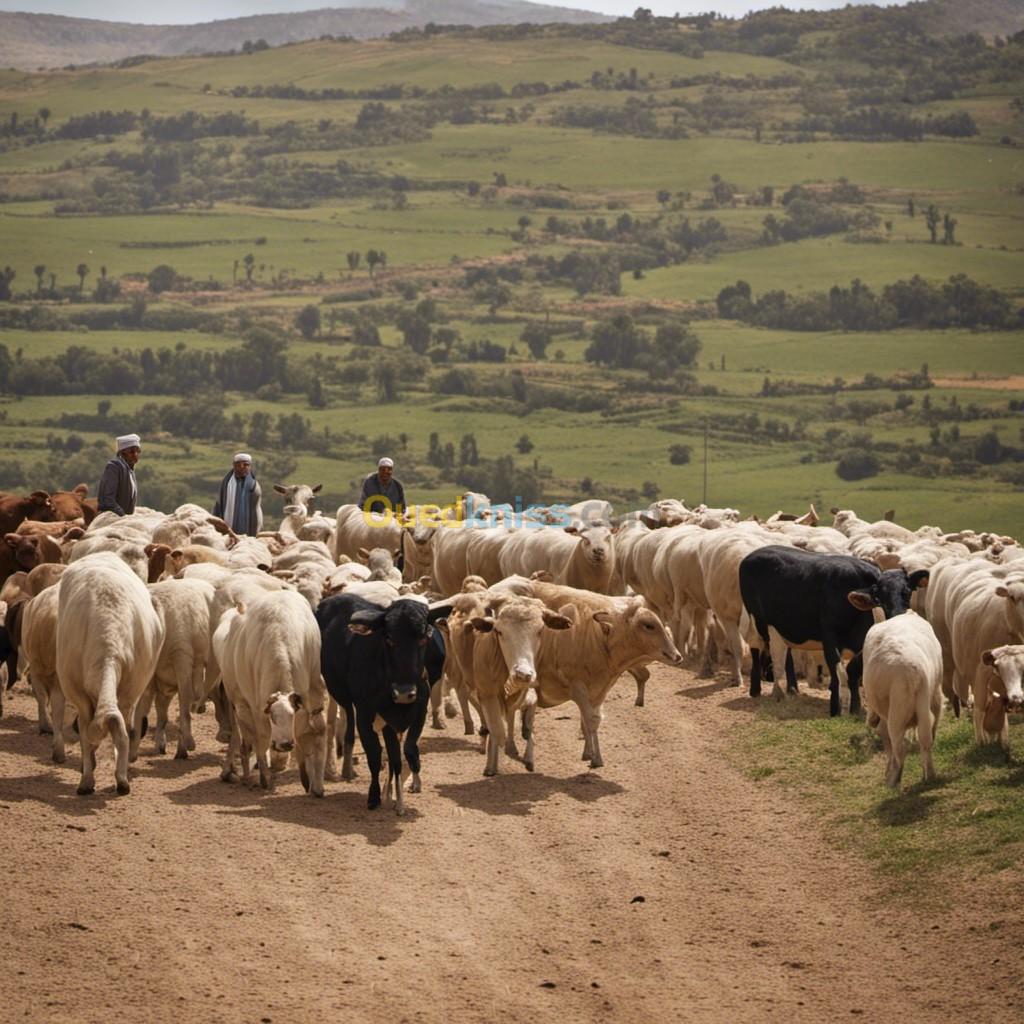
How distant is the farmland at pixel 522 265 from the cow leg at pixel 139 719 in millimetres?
60660

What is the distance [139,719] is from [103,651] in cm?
174

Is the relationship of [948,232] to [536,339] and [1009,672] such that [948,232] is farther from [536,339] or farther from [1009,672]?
[1009,672]

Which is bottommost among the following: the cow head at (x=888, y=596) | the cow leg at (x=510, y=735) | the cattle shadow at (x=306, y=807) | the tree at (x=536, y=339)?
the tree at (x=536, y=339)

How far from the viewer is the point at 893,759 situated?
520 inches

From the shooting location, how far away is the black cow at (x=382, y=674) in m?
A: 12.8

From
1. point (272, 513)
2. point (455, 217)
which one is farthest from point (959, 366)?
point (455, 217)

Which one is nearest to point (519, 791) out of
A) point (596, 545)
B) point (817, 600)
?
point (817, 600)

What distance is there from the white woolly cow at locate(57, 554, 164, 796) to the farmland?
62.0 m

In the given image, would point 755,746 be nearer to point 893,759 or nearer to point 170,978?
point 893,759

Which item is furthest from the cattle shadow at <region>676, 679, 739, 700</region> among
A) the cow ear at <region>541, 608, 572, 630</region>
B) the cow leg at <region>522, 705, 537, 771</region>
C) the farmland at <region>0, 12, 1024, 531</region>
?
the farmland at <region>0, 12, 1024, 531</region>

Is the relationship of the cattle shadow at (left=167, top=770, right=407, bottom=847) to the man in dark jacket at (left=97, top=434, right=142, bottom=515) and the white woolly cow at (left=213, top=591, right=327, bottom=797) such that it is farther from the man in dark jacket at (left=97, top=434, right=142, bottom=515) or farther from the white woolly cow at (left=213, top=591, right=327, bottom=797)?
the man in dark jacket at (left=97, top=434, right=142, bottom=515)

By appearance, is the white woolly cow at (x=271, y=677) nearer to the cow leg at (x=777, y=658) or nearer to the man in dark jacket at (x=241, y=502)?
the cow leg at (x=777, y=658)

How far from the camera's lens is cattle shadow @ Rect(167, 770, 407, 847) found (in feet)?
40.2

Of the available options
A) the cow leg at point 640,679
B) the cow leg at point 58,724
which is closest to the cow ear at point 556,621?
the cow leg at point 640,679
